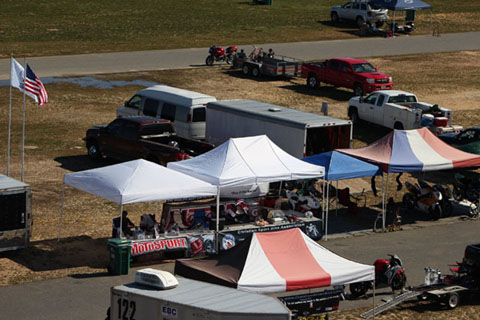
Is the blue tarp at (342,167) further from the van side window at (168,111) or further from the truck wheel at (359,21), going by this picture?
the truck wheel at (359,21)

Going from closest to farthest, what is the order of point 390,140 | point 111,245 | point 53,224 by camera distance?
point 111,245 → point 53,224 → point 390,140

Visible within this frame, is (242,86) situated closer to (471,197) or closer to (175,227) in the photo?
(471,197)

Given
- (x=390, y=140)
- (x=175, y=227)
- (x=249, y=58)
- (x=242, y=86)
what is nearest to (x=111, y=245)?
(x=175, y=227)

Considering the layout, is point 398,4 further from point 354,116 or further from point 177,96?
point 177,96

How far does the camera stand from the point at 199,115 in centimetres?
3167

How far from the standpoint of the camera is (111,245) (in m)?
20.2

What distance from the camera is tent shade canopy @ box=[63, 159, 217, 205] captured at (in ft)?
67.5

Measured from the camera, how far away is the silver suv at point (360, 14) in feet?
205

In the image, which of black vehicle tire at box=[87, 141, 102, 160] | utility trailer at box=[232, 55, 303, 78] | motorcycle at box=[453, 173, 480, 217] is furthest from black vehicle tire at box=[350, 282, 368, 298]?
utility trailer at box=[232, 55, 303, 78]

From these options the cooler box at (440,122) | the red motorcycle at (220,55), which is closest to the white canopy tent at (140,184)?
the cooler box at (440,122)

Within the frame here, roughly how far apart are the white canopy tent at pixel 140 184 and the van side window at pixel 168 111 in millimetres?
10296

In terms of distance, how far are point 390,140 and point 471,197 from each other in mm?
3277

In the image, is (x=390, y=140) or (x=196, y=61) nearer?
(x=390, y=140)

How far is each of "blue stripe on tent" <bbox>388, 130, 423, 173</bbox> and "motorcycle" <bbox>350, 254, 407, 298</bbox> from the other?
534 centimetres
